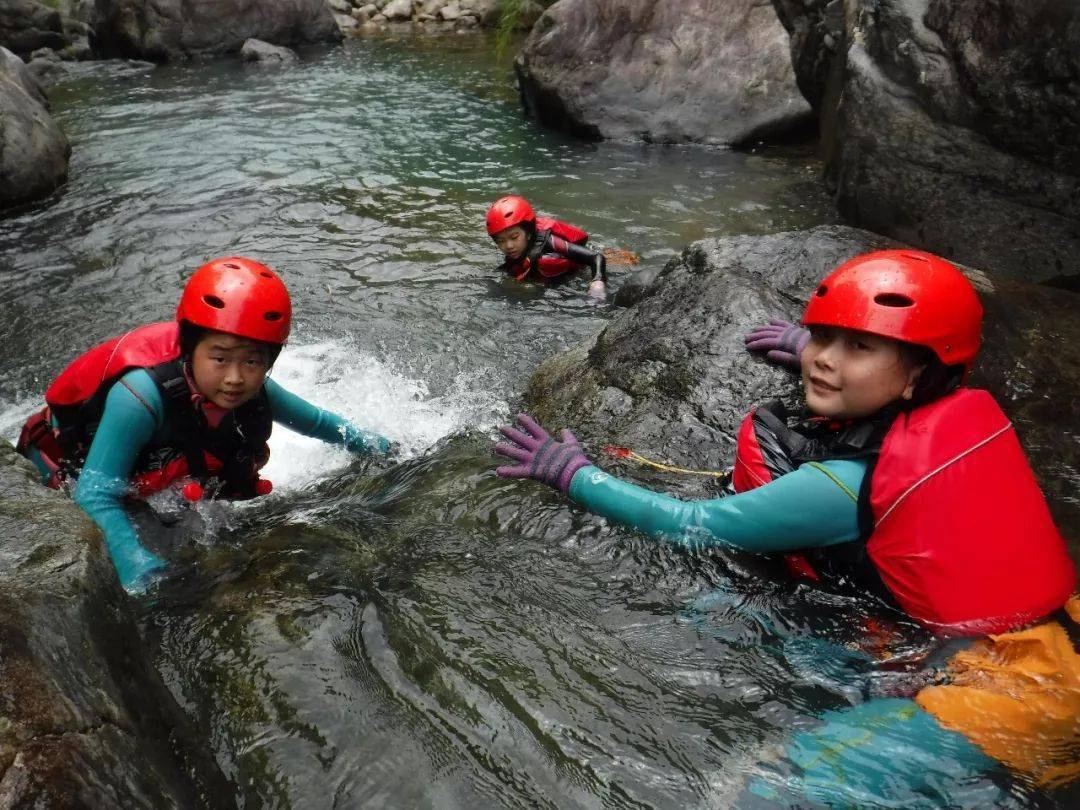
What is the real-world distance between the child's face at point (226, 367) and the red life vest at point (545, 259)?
15.7 ft

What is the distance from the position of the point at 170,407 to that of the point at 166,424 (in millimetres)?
115

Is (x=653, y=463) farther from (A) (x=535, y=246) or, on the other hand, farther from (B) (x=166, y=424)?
(A) (x=535, y=246)

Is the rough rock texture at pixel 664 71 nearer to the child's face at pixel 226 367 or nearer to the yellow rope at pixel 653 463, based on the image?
the yellow rope at pixel 653 463

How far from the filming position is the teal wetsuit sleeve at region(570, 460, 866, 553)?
289cm

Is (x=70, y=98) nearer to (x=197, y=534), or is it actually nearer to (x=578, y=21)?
(x=578, y=21)

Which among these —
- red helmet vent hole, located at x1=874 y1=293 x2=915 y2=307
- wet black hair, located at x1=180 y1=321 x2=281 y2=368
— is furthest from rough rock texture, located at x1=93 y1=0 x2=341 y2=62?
red helmet vent hole, located at x1=874 y1=293 x2=915 y2=307

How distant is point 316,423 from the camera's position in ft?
14.8

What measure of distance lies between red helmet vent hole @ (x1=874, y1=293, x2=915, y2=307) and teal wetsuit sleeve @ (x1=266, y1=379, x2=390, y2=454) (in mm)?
3010

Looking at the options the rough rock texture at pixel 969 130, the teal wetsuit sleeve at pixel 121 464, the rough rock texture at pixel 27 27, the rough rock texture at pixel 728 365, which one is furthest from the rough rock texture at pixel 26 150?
the rough rock texture at pixel 27 27

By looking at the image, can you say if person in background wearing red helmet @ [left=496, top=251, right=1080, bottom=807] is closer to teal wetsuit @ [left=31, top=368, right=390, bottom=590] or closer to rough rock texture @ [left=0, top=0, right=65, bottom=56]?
teal wetsuit @ [left=31, top=368, right=390, bottom=590]

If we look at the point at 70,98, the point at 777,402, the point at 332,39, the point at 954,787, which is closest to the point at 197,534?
the point at 777,402

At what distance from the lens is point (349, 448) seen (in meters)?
4.82

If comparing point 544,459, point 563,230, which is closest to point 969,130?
point 563,230

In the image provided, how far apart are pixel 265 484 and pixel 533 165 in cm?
851
